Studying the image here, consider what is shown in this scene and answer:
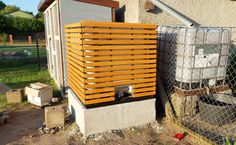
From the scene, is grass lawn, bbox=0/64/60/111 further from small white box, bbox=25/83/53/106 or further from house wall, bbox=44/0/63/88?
small white box, bbox=25/83/53/106

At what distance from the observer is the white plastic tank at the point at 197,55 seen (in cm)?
513

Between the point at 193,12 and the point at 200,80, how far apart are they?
3.35 meters

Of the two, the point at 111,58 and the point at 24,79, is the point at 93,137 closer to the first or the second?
the point at 111,58

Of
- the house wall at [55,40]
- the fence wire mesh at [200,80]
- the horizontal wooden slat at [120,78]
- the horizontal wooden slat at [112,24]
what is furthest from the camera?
the house wall at [55,40]

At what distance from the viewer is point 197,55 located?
16.9ft

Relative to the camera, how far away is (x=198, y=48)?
514 centimetres

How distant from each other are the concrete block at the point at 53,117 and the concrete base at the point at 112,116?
40 cm

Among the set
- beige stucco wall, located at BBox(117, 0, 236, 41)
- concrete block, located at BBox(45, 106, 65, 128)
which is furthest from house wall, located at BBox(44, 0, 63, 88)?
concrete block, located at BBox(45, 106, 65, 128)

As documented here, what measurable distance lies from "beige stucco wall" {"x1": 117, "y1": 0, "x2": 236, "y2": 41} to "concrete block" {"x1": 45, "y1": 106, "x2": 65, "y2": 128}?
355cm

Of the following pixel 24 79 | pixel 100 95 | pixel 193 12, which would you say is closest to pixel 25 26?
pixel 24 79

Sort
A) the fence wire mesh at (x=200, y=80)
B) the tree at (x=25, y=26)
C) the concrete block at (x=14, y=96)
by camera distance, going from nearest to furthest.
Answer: the fence wire mesh at (x=200, y=80) → the concrete block at (x=14, y=96) → the tree at (x=25, y=26)

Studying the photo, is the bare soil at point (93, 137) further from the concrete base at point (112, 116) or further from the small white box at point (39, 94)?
the small white box at point (39, 94)

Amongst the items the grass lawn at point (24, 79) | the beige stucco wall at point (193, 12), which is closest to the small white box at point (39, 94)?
the grass lawn at point (24, 79)

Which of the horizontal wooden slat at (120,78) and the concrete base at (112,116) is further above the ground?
the horizontal wooden slat at (120,78)
